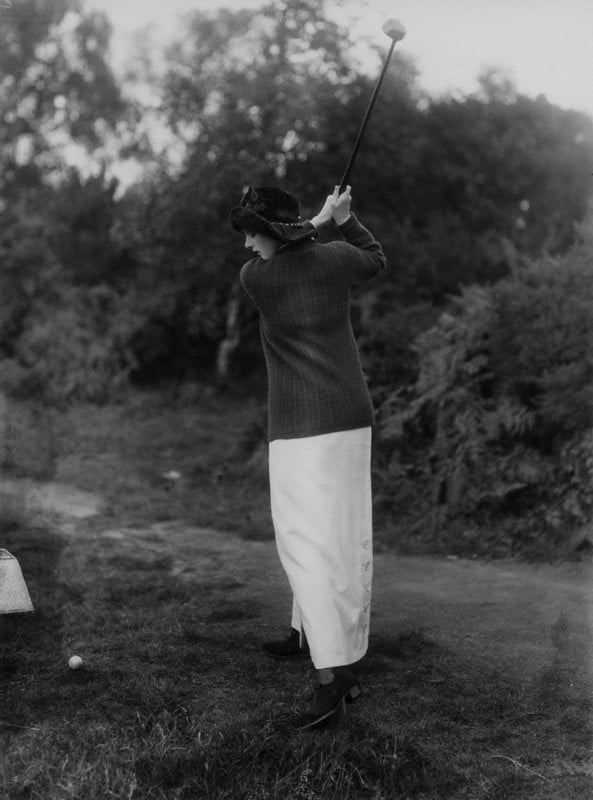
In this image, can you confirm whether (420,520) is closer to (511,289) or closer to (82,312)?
(511,289)

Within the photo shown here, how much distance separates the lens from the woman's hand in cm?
341

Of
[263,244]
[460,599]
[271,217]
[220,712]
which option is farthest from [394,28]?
[460,599]

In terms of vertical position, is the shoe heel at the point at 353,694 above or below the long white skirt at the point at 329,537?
below

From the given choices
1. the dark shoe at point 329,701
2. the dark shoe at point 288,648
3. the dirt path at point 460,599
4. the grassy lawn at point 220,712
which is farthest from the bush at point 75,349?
the dark shoe at point 329,701

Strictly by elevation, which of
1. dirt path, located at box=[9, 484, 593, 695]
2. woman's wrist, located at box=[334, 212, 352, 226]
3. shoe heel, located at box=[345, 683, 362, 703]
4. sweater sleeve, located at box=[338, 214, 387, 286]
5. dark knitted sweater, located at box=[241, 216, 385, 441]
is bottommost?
dirt path, located at box=[9, 484, 593, 695]

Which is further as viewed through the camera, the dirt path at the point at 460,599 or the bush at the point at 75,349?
the bush at the point at 75,349

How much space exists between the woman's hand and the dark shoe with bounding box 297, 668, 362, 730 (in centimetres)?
169

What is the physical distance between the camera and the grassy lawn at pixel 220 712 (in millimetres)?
2682

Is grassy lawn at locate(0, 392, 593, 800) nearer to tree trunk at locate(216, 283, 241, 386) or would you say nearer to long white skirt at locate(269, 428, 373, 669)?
long white skirt at locate(269, 428, 373, 669)

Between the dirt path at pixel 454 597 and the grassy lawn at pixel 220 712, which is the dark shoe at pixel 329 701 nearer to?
the grassy lawn at pixel 220 712

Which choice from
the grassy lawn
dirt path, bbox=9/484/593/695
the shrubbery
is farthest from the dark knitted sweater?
the shrubbery

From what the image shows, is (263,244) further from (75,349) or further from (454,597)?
(75,349)

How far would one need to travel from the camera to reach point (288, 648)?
373 cm

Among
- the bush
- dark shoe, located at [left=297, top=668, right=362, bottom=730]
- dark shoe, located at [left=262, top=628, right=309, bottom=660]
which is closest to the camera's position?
dark shoe, located at [left=297, top=668, right=362, bottom=730]
